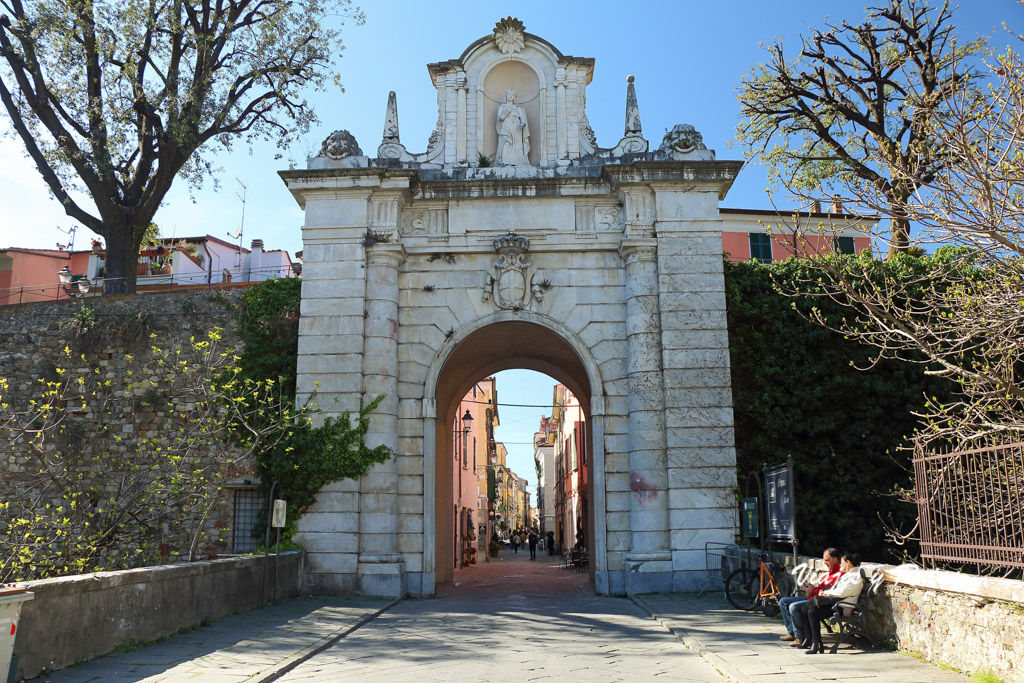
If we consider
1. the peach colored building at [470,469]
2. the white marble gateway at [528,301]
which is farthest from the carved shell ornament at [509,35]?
the peach colored building at [470,469]

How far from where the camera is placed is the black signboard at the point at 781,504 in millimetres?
9844

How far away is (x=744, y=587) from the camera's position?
11266 millimetres

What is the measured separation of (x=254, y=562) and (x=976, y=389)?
8.79 meters

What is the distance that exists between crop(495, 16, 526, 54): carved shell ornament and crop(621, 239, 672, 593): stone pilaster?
182 inches

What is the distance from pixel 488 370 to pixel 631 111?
6704 millimetres

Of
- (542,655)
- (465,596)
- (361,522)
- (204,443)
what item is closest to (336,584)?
(361,522)

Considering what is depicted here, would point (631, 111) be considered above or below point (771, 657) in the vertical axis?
above

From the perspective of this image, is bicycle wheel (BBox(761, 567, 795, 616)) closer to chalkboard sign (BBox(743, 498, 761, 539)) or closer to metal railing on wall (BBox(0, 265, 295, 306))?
chalkboard sign (BBox(743, 498, 761, 539))

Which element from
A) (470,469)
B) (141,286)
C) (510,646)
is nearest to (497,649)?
(510,646)

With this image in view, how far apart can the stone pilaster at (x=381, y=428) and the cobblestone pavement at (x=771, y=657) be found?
4793mm

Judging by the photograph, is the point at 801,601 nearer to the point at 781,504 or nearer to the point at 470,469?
the point at 781,504

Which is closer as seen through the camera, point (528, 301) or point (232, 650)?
point (232, 650)

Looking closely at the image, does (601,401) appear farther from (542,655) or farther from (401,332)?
(542,655)

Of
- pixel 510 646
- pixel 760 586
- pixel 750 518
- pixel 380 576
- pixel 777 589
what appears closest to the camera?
pixel 510 646
